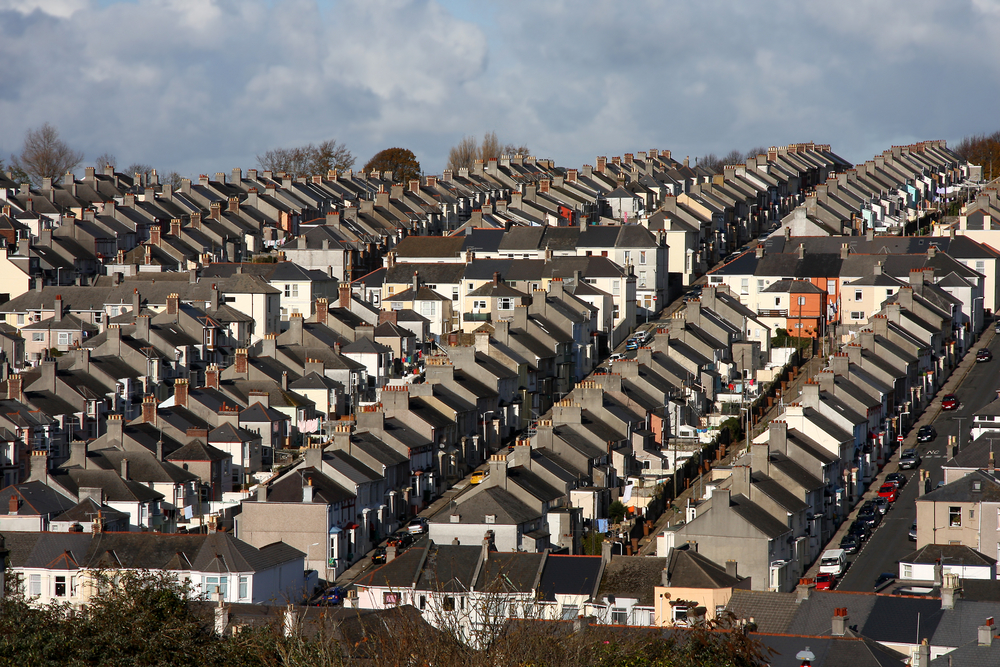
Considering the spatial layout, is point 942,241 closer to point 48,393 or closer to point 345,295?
point 345,295

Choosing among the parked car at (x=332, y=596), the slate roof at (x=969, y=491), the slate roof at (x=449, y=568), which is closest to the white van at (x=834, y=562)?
the slate roof at (x=969, y=491)

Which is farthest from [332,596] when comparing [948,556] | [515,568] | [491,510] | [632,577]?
[948,556]

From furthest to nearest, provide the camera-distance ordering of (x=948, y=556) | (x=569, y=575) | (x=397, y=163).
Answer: (x=397, y=163), (x=948, y=556), (x=569, y=575)

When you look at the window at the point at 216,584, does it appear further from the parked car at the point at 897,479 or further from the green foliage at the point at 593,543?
the parked car at the point at 897,479

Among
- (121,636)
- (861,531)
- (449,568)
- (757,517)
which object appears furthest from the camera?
(861,531)

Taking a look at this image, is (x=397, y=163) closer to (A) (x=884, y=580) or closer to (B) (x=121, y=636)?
(A) (x=884, y=580)

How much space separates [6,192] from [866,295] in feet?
229

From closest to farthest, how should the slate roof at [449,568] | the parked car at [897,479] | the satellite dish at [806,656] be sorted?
the satellite dish at [806,656] < the slate roof at [449,568] < the parked car at [897,479]

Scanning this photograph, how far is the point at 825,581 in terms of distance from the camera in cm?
5172

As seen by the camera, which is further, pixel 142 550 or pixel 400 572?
pixel 142 550

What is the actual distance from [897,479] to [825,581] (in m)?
13.0

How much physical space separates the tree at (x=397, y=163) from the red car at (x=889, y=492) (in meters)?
98.1

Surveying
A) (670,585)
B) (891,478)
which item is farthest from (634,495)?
(670,585)

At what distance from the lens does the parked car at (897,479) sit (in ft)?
207
